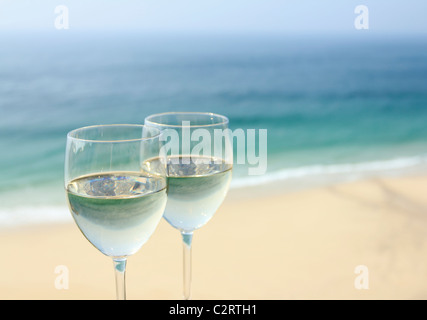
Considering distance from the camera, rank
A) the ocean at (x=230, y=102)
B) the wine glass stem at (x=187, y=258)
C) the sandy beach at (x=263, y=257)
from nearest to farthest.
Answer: the wine glass stem at (x=187, y=258) < the sandy beach at (x=263, y=257) < the ocean at (x=230, y=102)

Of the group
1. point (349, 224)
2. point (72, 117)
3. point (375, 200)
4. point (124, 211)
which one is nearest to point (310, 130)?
point (72, 117)
